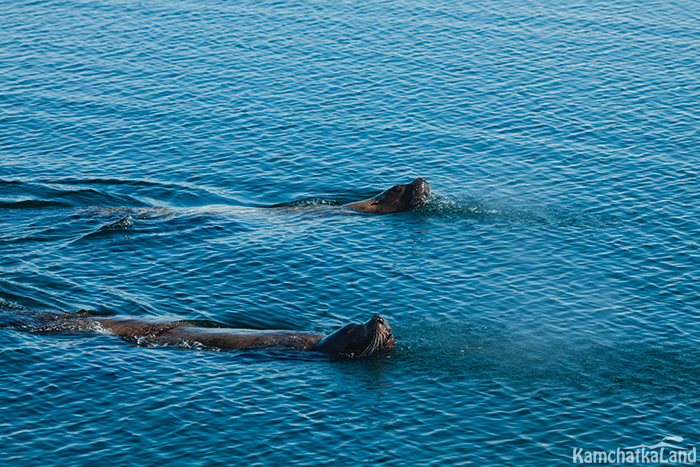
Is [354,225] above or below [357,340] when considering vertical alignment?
above

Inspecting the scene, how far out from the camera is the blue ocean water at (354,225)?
20.9m

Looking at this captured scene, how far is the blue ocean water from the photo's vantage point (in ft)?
68.7

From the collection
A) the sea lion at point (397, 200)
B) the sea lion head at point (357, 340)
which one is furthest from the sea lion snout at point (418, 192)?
the sea lion head at point (357, 340)

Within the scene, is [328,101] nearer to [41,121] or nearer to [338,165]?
[338,165]

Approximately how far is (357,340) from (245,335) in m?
3.18

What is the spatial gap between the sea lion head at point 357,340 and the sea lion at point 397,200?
10.4m

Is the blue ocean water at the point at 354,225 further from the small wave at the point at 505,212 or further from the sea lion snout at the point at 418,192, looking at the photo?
the sea lion snout at the point at 418,192

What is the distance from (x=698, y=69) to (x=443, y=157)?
56.5 feet

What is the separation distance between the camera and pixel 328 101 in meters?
43.7

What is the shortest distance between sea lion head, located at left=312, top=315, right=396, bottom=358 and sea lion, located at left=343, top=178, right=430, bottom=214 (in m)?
10.4

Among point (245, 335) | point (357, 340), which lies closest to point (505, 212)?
point (357, 340)

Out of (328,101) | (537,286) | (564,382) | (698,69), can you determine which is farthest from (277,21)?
(564,382)

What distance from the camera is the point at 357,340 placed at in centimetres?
2325

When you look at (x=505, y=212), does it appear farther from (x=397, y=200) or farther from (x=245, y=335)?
(x=245, y=335)
